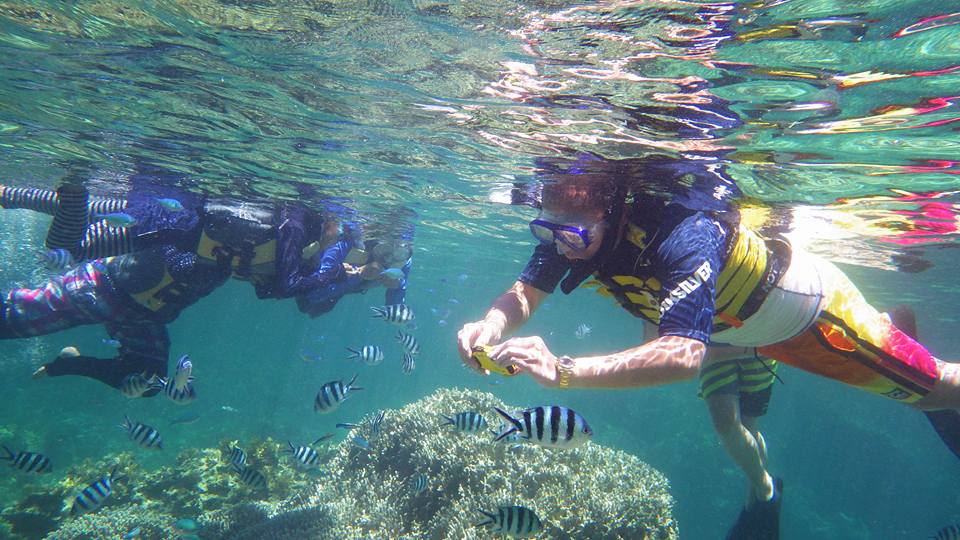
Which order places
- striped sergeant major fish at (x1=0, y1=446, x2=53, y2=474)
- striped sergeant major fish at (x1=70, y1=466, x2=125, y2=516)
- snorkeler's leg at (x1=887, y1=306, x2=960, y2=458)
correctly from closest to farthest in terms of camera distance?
snorkeler's leg at (x1=887, y1=306, x2=960, y2=458) → striped sergeant major fish at (x1=70, y1=466, x2=125, y2=516) → striped sergeant major fish at (x1=0, y1=446, x2=53, y2=474)

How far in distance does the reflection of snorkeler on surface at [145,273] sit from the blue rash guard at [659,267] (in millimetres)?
5463

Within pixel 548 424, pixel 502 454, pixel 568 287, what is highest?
pixel 568 287

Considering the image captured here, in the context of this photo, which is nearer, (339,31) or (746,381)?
(339,31)

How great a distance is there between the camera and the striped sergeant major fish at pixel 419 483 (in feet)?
27.7

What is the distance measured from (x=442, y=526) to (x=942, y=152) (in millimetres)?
9959

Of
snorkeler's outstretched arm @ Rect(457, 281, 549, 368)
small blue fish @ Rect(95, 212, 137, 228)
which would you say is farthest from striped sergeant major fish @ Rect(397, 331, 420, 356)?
small blue fish @ Rect(95, 212, 137, 228)

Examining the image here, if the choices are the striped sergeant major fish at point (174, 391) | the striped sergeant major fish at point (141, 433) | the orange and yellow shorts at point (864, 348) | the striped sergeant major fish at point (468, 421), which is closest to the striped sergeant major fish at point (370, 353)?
the striped sergeant major fish at point (174, 391)

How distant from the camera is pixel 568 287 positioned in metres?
4.69

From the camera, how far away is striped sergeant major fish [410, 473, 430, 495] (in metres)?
8.45

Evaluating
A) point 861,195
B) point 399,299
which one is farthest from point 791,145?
point 399,299

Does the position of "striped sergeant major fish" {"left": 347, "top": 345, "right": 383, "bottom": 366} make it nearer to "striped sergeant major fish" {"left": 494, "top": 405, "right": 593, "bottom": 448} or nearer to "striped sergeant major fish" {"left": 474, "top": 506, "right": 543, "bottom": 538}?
"striped sergeant major fish" {"left": 474, "top": 506, "right": 543, "bottom": 538}

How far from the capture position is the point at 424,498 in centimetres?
906

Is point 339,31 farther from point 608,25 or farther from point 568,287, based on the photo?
point 568,287

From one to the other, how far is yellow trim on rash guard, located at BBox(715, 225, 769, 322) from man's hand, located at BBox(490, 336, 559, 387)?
2.34 metres
